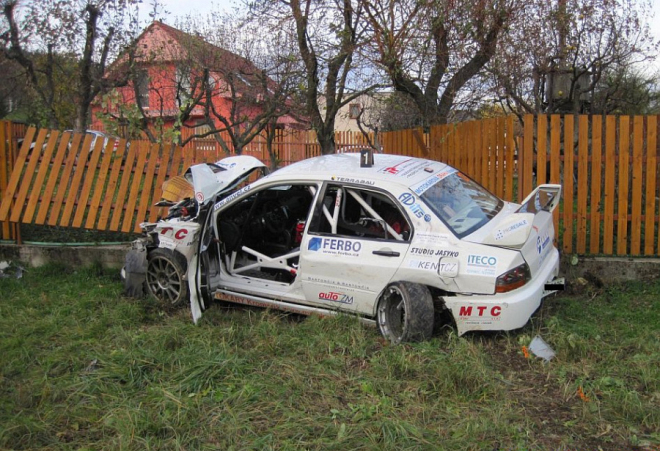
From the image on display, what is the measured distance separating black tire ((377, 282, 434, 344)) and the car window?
0.57 meters

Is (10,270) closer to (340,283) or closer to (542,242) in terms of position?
(340,283)

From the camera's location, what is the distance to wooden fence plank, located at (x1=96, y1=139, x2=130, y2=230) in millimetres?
7707

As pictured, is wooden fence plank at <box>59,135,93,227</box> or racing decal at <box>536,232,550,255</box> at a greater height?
wooden fence plank at <box>59,135,93,227</box>

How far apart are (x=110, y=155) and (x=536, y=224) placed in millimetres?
5534

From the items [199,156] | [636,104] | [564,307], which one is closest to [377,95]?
[199,156]

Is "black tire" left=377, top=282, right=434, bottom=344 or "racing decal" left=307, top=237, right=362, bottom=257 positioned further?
"racing decal" left=307, top=237, right=362, bottom=257

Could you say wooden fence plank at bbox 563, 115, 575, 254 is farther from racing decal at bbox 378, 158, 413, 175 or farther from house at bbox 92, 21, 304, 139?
house at bbox 92, 21, 304, 139

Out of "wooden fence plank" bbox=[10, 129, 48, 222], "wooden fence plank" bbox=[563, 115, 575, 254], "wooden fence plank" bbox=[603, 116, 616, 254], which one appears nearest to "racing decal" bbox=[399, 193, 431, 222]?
"wooden fence plank" bbox=[563, 115, 575, 254]

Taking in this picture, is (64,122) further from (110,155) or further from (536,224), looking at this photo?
(536,224)

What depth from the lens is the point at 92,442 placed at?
3430 millimetres

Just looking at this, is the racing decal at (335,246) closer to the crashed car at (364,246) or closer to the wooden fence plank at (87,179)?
the crashed car at (364,246)

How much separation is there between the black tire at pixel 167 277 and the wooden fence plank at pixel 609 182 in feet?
15.5

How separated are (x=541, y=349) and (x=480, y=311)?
547mm

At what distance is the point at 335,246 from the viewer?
512 centimetres
